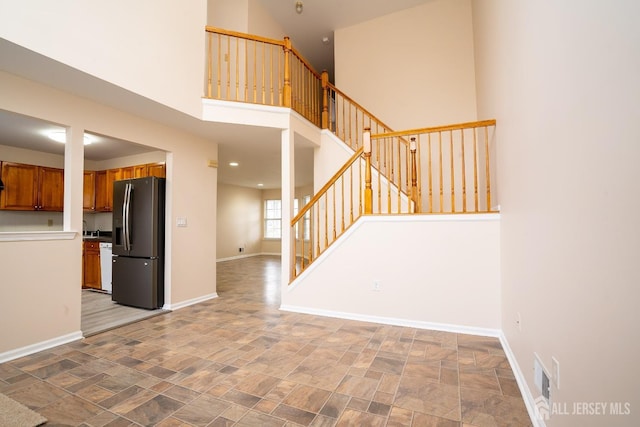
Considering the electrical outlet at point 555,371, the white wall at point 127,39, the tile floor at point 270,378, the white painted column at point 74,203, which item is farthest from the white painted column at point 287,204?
the electrical outlet at point 555,371

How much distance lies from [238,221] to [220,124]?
21.5 feet

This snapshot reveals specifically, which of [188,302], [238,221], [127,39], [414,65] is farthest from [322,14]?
[238,221]

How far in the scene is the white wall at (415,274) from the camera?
9.56 ft

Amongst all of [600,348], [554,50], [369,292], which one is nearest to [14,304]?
[369,292]

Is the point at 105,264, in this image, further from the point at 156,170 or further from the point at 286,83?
the point at 286,83

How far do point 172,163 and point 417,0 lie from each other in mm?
5281

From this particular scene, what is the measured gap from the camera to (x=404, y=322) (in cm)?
322

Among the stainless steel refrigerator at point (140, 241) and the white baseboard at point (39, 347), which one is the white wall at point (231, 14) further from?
the white baseboard at point (39, 347)

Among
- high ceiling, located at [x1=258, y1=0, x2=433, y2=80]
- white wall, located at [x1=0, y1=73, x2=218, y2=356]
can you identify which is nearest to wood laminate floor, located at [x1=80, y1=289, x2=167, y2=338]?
white wall, located at [x1=0, y1=73, x2=218, y2=356]

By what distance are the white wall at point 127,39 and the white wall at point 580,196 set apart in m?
3.36

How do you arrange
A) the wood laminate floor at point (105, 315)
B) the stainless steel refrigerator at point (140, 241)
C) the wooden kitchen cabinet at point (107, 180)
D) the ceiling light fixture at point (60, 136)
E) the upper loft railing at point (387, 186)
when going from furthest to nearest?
1. the wooden kitchen cabinet at point (107, 180)
2. the ceiling light fixture at point (60, 136)
3. the stainless steel refrigerator at point (140, 241)
4. the upper loft railing at point (387, 186)
5. the wood laminate floor at point (105, 315)

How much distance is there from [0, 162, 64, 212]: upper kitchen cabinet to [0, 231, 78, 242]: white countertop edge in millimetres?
2952

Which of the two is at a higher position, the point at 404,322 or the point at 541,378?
the point at 541,378

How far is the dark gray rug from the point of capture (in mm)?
1660
